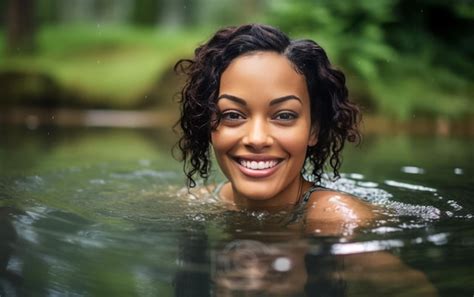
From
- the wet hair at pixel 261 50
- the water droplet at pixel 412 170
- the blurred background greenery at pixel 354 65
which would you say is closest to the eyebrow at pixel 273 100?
the wet hair at pixel 261 50

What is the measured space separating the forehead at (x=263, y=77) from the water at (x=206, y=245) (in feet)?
1.77

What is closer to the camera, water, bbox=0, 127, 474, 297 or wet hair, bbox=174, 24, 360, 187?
water, bbox=0, 127, 474, 297

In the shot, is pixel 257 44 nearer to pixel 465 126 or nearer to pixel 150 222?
pixel 150 222

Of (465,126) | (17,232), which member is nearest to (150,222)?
(17,232)

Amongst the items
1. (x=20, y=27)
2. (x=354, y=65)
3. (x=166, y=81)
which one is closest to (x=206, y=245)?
(x=354, y=65)

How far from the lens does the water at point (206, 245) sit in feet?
6.67

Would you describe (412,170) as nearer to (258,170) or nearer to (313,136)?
(313,136)

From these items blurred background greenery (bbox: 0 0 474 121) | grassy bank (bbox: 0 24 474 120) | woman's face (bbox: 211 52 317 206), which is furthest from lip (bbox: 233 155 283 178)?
blurred background greenery (bbox: 0 0 474 121)

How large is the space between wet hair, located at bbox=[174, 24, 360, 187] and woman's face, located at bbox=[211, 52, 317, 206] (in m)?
0.05

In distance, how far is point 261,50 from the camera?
2834 millimetres

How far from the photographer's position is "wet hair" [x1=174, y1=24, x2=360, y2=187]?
2.87 metres

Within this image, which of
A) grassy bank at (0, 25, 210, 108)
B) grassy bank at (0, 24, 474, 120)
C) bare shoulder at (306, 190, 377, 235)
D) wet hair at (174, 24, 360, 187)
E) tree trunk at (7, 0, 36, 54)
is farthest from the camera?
tree trunk at (7, 0, 36, 54)

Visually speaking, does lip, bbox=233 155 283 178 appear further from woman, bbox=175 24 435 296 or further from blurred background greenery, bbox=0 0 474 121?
blurred background greenery, bbox=0 0 474 121

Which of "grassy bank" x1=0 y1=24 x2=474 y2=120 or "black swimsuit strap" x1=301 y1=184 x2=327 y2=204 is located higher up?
"grassy bank" x1=0 y1=24 x2=474 y2=120
